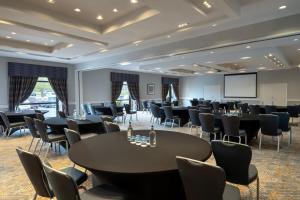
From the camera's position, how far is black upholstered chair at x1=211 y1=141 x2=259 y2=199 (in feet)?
6.68

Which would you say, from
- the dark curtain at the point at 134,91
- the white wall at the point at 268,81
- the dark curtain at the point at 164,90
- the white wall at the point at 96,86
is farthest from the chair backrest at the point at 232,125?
the dark curtain at the point at 164,90

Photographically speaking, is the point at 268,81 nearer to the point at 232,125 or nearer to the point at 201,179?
the point at 232,125

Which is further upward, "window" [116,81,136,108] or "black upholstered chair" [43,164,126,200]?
"window" [116,81,136,108]

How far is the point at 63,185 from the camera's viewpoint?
150 centimetres

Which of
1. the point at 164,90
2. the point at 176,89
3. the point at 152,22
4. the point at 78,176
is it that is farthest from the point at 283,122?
the point at 176,89

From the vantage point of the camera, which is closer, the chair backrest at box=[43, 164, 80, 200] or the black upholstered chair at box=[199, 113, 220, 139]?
the chair backrest at box=[43, 164, 80, 200]

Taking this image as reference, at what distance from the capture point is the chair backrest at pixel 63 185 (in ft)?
4.78

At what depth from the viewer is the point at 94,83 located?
11.3m

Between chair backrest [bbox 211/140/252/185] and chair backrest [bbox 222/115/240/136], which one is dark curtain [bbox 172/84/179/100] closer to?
chair backrest [bbox 222/115/240/136]

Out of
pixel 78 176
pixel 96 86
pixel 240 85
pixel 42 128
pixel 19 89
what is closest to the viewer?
pixel 78 176

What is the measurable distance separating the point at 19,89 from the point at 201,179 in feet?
29.3

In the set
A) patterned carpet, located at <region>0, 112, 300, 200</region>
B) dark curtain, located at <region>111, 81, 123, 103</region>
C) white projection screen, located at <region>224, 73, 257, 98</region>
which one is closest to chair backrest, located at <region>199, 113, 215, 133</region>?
patterned carpet, located at <region>0, 112, 300, 200</region>

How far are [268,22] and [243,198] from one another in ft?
12.6

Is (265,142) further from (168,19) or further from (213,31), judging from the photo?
(168,19)
